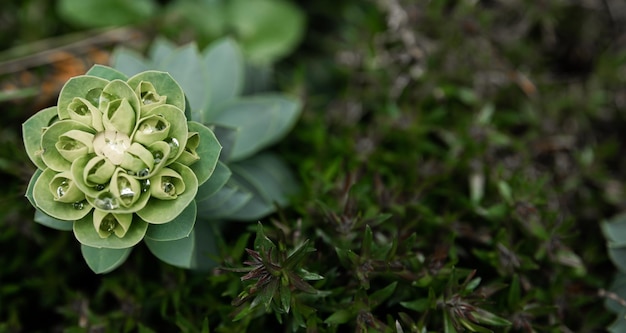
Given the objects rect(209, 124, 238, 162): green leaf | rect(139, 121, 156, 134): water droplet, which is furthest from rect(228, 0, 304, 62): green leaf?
rect(139, 121, 156, 134): water droplet

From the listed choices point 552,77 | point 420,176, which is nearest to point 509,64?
point 552,77

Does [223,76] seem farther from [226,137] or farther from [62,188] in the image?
[62,188]

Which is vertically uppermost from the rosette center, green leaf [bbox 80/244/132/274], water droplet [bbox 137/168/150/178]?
the rosette center

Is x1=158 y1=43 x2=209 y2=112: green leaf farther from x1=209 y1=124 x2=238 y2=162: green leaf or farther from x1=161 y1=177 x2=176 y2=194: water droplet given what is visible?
x1=161 y1=177 x2=176 y2=194: water droplet

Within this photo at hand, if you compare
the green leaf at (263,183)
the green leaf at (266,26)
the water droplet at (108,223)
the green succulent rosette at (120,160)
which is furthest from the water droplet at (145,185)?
the green leaf at (266,26)

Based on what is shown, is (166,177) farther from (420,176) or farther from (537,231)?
(537,231)

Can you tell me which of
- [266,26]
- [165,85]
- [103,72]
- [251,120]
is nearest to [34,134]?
[103,72]

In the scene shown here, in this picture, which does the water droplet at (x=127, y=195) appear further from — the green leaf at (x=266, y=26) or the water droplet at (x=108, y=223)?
the green leaf at (x=266, y=26)
